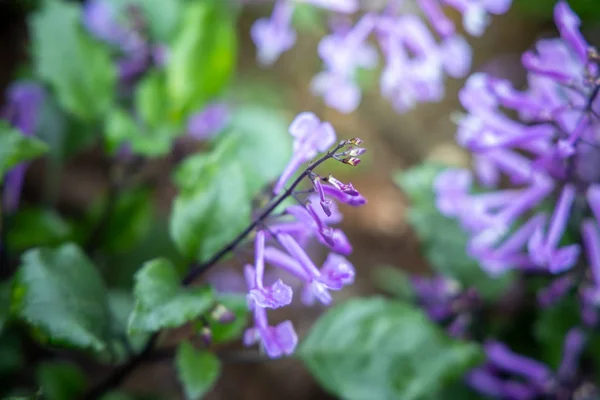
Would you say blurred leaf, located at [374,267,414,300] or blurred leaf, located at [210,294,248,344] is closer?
blurred leaf, located at [210,294,248,344]

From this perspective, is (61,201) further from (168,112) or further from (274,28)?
(274,28)

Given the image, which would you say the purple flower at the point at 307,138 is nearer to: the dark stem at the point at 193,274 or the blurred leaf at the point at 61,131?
the dark stem at the point at 193,274

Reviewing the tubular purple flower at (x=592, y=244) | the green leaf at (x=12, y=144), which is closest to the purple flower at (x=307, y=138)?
the green leaf at (x=12, y=144)

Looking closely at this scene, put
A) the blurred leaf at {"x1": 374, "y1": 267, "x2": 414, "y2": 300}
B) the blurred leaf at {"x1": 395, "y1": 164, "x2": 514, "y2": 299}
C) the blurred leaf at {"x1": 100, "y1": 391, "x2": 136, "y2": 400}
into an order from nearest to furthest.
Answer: the blurred leaf at {"x1": 100, "y1": 391, "x2": 136, "y2": 400} → the blurred leaf at {"x1": 395, "y1": 164, "x2": 514, "y2": 299} → the blurred leaf at {"x1": 374, "y1": 267, "x2": 414, "y2": 300}

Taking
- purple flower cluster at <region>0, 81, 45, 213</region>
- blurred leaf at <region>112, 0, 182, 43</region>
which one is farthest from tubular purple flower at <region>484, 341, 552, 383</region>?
purple flower cluster at <region>0, 81, 45, 213</region>

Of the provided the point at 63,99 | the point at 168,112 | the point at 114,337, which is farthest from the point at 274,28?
the point at 114,337

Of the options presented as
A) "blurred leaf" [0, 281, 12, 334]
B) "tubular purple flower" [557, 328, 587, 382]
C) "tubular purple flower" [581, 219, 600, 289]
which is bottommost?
"tubular purple flower" [557, 328, 587, 382]

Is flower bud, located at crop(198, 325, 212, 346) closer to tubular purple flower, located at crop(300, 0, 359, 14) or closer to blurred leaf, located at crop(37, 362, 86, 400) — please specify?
blurred leaf, located at crop(37, 362, 86, 400)

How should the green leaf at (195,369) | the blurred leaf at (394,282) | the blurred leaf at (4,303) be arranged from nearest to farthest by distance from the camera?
the green leaf at (195,369) → the blurred leaf at (4,303) → the blurred leaf at (394,282)
